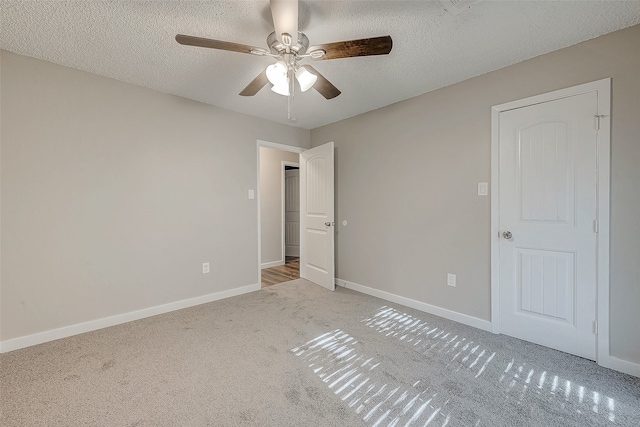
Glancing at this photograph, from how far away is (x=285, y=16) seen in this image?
4.86ft

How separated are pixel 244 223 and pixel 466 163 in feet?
8.90

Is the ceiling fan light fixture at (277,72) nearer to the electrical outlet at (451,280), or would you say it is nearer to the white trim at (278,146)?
the white trim at (278,146)

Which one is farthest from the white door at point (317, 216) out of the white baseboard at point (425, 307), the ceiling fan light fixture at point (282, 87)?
the ceiling fan light fixture at point (282, 87)

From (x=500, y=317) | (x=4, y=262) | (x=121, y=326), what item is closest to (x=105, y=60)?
(x=4, y=262)

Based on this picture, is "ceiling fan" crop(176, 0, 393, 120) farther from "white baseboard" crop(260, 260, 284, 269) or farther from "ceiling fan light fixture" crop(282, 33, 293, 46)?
"white baseboard" crop(260, 260, 284, 269)

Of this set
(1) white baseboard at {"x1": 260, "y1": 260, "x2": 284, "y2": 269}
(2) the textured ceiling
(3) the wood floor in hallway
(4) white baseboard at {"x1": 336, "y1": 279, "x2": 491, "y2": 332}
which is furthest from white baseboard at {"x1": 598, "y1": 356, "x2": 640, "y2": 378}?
(1) white baseboard at {"x1": 260, "y1": 260, "x2": 284, "y2": 269}

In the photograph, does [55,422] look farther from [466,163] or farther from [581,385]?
[466,163]

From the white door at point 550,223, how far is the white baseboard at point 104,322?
3091 mm

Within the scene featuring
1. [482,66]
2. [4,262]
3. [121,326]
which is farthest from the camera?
[121,326]

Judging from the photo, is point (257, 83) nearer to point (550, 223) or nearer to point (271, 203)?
point (550, 223)

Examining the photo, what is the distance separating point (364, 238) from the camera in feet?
11.9

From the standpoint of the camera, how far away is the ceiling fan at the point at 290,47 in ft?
4.92

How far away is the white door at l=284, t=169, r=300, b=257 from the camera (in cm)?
621

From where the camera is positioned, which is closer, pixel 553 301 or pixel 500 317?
pixel 553 301
